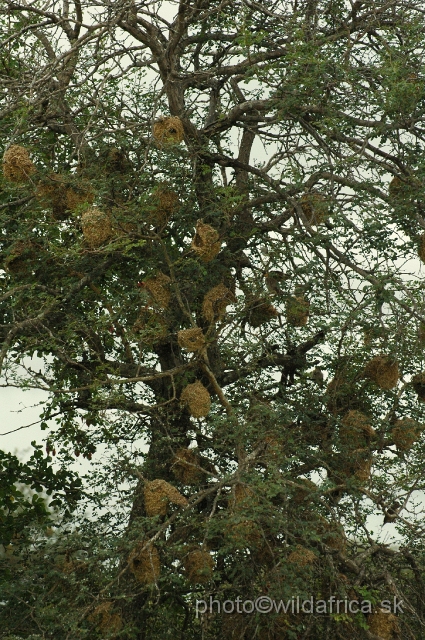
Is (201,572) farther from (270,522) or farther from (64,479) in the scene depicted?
(64,479)

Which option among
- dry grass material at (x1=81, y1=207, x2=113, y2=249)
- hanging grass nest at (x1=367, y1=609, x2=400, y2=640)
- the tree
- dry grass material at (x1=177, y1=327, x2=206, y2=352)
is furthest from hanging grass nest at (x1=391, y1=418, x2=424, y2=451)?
dry grass material at (x1=81, y1=207, x2=113, y2=249)

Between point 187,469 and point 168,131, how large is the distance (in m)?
2.62

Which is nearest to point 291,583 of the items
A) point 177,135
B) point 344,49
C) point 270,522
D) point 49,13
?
point 270,522

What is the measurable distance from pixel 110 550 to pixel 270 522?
3.92 feet

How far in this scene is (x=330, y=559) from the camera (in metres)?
7.02

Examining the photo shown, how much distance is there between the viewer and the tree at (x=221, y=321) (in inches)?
280

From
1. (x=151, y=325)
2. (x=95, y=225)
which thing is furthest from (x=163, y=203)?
(x=151, y=325)

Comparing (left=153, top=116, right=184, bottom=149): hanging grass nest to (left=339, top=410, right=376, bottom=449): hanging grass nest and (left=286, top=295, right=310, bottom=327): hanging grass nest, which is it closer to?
(left=286, top=295, right=310, bottom=327): hanging grass nest

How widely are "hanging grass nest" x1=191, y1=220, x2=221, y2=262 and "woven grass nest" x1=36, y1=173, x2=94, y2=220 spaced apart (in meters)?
0.96

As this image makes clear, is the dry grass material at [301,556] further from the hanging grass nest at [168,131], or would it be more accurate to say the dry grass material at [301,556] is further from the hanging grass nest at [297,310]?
the hanging grass nest at [168,131]

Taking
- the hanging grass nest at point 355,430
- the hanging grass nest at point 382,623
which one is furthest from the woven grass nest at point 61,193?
the hanging grass nest at point 382,623

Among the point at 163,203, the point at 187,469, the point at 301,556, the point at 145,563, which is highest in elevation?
the point at 163,203

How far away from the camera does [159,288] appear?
7938 millimetres

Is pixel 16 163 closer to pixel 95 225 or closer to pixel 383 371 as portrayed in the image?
pixel 95 225
